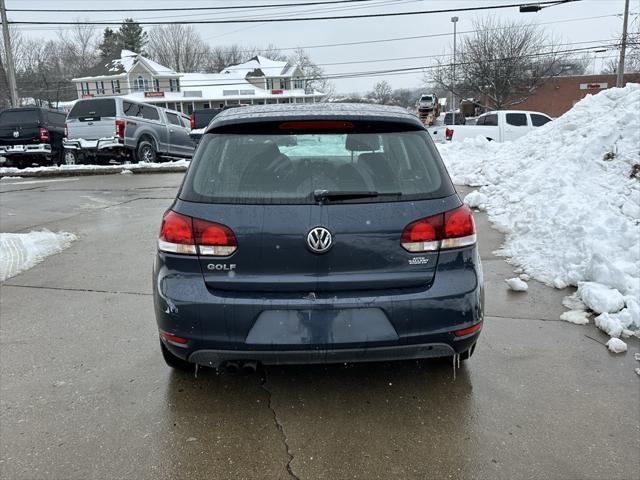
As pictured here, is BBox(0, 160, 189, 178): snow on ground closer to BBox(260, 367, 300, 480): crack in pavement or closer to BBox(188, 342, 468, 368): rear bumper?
BBox(260, 367, 300, 480): crack in pavement

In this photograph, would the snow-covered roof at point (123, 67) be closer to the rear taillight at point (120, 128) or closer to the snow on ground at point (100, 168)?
the snow on ground at point (100, 168)

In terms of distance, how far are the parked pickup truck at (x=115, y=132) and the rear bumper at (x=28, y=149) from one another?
0.58 m

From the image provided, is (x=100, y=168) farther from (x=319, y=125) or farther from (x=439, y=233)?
(x=439, y=233)

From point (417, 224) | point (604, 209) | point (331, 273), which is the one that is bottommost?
point (604, 209)

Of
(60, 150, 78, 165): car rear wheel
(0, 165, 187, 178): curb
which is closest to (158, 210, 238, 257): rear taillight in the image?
(0, 165, 187, 178): curb

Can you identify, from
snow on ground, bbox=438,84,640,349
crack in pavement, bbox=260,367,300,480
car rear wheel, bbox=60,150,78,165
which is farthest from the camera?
car rear wheel, bbox=60,150,78,165

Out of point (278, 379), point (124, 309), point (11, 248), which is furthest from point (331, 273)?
point (11, 248)

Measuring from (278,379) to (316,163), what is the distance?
1416 millimetres

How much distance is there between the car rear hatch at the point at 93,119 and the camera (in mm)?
14516

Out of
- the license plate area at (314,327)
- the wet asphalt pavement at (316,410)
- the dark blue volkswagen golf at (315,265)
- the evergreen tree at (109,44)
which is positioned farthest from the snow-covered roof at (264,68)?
the license plate area at (314,327)

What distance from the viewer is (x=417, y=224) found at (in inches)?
102

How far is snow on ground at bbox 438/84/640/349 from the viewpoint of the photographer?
429 centimetres

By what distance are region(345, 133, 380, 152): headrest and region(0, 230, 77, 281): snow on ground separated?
14.6 feet

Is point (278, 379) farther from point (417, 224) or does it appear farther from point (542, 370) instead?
point (542, 370)
